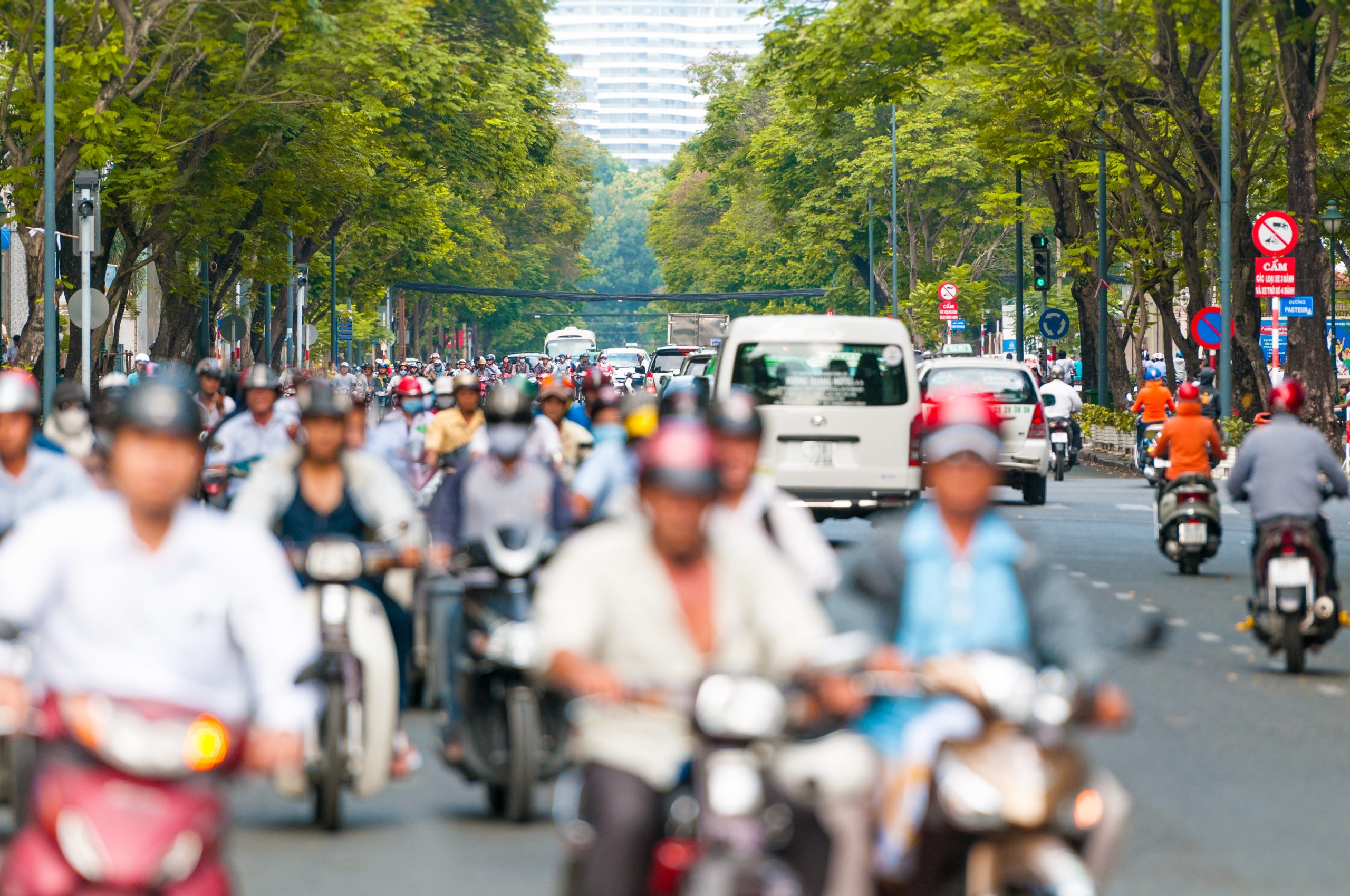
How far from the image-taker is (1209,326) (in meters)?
33.3

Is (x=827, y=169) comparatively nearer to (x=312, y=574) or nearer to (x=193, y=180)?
(x=193, y=180)

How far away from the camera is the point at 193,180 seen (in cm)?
3481

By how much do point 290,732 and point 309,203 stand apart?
1375 inches

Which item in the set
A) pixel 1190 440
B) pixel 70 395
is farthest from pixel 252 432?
pixel 1190 440

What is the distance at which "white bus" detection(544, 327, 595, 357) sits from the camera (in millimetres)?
113812

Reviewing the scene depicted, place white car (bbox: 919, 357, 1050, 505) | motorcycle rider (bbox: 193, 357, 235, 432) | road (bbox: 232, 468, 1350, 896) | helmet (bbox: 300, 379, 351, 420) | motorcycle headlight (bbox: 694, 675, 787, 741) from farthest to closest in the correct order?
white car (bbox: 919, 357, 1050, 505) → motorcycle rider (bbox: 193, 357, 235, 432) → helmet (bbox: 300, 379, 351, 420) → road (bbox: 232, 468, 1350, 896) → motorcycle headlight (bbox: 694, 675, 787, 741)

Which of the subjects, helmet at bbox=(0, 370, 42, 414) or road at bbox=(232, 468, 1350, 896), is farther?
helmet at bbox=(0, 370, 42, 414)

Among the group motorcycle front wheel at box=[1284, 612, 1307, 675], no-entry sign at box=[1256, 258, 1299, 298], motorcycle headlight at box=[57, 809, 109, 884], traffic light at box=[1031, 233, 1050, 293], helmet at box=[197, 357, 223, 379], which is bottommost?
motorcycle front wheel at box=[1284, 612, 1307, 675]

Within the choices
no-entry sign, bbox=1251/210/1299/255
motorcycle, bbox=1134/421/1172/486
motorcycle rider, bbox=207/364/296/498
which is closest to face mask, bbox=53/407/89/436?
motorcycle rider, bbox=207/364/296/498

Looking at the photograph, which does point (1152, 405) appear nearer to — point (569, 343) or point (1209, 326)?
point (1209, 326)

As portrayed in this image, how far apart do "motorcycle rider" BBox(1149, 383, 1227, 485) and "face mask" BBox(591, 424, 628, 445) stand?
18.4 ft

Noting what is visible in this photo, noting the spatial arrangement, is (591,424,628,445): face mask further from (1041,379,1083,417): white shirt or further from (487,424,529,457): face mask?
(1041,379,1083,417): white shirt

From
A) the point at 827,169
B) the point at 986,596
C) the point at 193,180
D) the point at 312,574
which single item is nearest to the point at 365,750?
the point at 312,574

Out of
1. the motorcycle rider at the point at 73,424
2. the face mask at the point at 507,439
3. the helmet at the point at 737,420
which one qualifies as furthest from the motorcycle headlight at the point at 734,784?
the motorcycle rider at the point at 73,424
